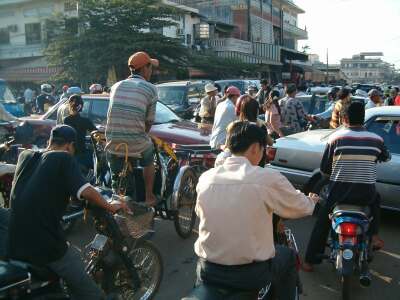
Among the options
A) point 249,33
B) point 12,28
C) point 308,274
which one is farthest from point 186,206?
point 249,33

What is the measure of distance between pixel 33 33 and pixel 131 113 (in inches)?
1190

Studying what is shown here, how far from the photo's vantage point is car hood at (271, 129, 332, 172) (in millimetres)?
6281

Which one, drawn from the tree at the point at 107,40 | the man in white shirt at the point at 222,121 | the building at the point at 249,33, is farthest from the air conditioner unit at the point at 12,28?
the man in white shirt at the point at 222,121

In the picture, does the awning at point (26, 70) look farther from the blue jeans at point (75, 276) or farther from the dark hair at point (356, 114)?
the blue jeans at point (75, 276)

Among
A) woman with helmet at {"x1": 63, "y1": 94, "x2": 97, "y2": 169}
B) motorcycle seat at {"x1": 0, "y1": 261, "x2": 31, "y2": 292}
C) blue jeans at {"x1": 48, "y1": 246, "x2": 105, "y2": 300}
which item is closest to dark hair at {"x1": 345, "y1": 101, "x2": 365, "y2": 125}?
blue jeans at {"x1": 48, "y1": 246, "x2": 105, "y2": 300}

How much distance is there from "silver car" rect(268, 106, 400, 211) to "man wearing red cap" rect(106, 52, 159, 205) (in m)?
2.02

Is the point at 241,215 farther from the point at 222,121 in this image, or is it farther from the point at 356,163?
the point at 222,121

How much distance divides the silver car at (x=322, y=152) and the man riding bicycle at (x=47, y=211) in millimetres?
3910

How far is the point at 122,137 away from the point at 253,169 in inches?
108

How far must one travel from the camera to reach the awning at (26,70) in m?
29.7

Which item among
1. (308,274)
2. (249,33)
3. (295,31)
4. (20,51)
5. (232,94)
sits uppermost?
(295,31)

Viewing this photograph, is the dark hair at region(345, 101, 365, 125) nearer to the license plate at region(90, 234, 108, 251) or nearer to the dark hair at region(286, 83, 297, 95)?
the license plate at region(90, 234, 108, 251)

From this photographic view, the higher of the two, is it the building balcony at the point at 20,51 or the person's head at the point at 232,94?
the building balcony at the point at 20,51

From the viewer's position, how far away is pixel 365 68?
114688 millimetres
